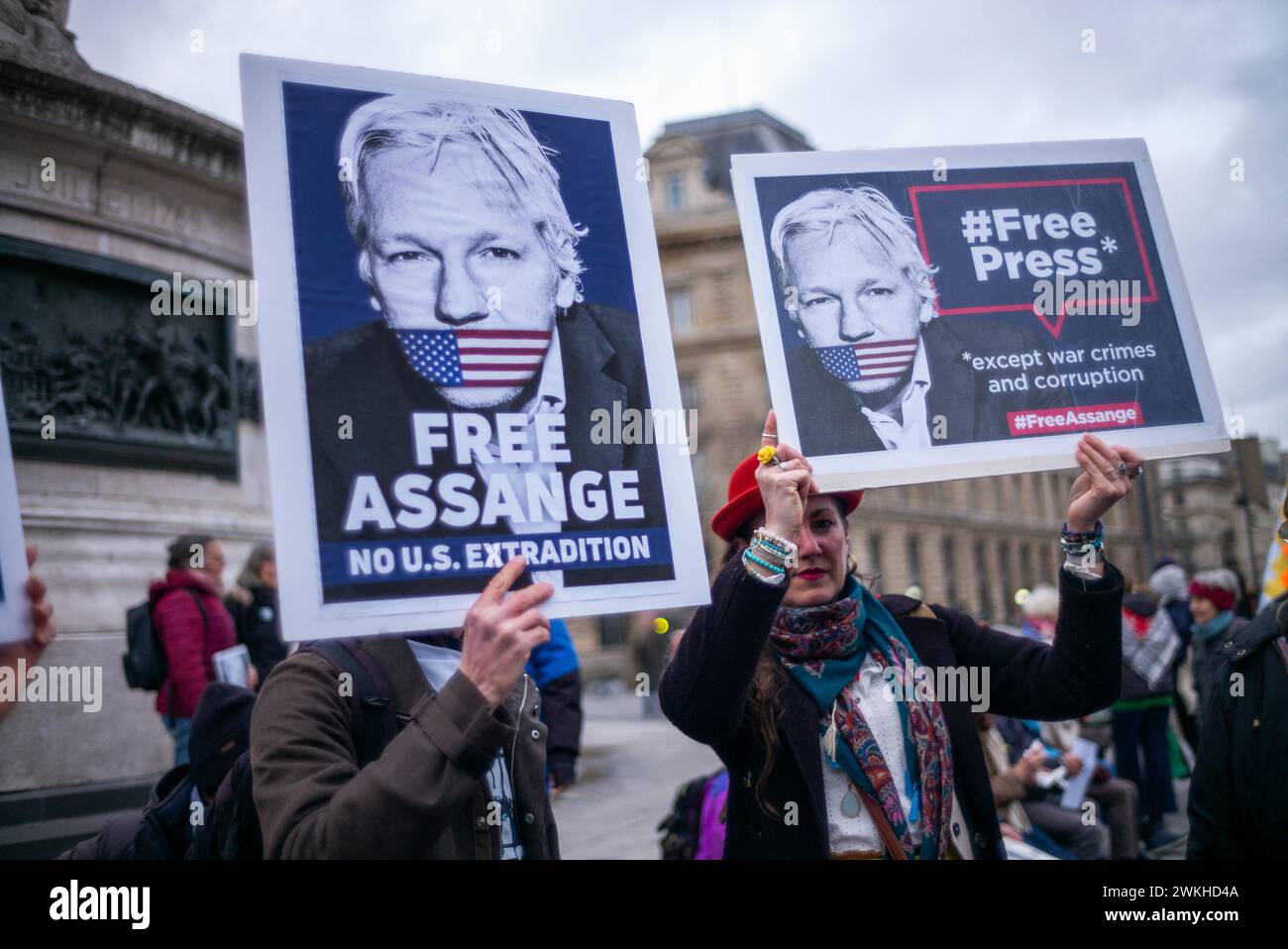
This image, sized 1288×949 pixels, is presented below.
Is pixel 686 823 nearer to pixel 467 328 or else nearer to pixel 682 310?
pixel 467 328

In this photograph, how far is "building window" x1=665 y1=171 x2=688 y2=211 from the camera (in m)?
37.1

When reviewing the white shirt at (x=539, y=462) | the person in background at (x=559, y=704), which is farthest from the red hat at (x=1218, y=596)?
the white shirt at (x=539, y=462)

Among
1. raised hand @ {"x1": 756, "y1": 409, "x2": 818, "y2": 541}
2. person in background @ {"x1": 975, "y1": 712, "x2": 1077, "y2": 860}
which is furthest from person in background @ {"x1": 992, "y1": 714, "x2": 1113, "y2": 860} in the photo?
raised hand @ {"x1": 756, "y1": 409, "x2": 818, "y2": 541}

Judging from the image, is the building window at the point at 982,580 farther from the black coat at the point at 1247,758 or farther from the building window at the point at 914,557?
the black coat at the point at 1247,758

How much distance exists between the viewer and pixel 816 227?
2.52m

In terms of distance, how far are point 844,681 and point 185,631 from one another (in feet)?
14.1

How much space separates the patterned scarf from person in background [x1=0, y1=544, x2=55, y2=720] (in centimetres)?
149

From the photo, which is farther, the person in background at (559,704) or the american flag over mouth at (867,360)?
the person in background at (559,704)

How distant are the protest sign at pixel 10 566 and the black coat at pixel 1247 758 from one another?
2.54 meters

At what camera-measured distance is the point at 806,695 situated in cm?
233

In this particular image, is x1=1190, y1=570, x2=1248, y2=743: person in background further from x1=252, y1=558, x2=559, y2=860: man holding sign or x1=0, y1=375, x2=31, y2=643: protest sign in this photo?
x1=0, y1=375, x2=31, y2=643: protest sign

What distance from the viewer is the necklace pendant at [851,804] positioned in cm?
227
